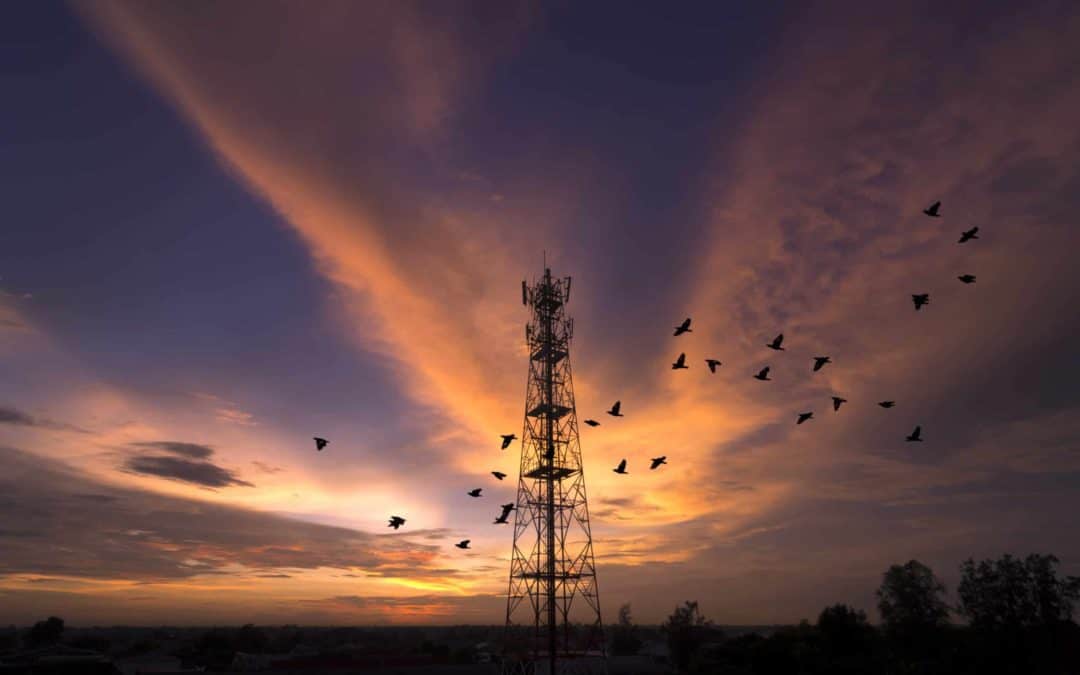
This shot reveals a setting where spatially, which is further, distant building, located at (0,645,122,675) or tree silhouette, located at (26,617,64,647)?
tree silhouette, located at (26,617,64,647)

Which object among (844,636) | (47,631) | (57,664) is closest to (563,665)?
(844,636)

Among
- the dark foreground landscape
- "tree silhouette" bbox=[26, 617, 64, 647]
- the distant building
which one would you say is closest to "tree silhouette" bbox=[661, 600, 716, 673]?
the dark foreground landscape

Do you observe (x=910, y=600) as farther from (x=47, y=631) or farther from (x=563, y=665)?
(x=47, y=631)

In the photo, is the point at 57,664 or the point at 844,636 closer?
the point at 57,664

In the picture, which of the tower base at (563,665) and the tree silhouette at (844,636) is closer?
the tower base at (563,665)

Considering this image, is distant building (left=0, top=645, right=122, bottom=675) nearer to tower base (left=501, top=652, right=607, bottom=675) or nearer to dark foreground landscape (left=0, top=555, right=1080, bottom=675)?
dark foreground landscape (left=0, top=555, right=1080, bottom=675)

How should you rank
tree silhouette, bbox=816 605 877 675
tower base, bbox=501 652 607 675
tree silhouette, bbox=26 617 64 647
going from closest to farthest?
1. tower base, bbox=501 652 607 675
2. tree silhouette, bbox=816 605 877 675
3. tree silhouette, bbox=26 617 64 647

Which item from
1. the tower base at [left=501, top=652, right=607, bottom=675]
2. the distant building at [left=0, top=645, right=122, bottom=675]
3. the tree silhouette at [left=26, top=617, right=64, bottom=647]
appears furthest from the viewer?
the tree silhouette at [left=26, top=617, right=64, bottom=647]

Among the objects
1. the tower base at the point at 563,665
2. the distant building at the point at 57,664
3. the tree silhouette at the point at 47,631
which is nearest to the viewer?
the tower base at the point at 563,665

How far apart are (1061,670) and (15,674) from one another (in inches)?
3366

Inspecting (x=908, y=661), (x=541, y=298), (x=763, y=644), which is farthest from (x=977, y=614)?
(x=541, y=298)

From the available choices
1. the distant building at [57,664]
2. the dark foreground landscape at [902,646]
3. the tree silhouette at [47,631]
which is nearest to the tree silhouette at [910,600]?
the dark foreground landscape at [902,646]

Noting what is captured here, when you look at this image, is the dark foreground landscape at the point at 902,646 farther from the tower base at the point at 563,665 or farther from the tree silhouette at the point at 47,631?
the tree silhouette at the point at 47,631

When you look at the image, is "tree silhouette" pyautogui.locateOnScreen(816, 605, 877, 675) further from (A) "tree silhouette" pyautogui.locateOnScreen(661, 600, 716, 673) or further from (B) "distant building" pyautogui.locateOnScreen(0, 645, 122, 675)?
(B) "distant building" pyautogui.locateOnScreen(0, 645, 122, 675)
